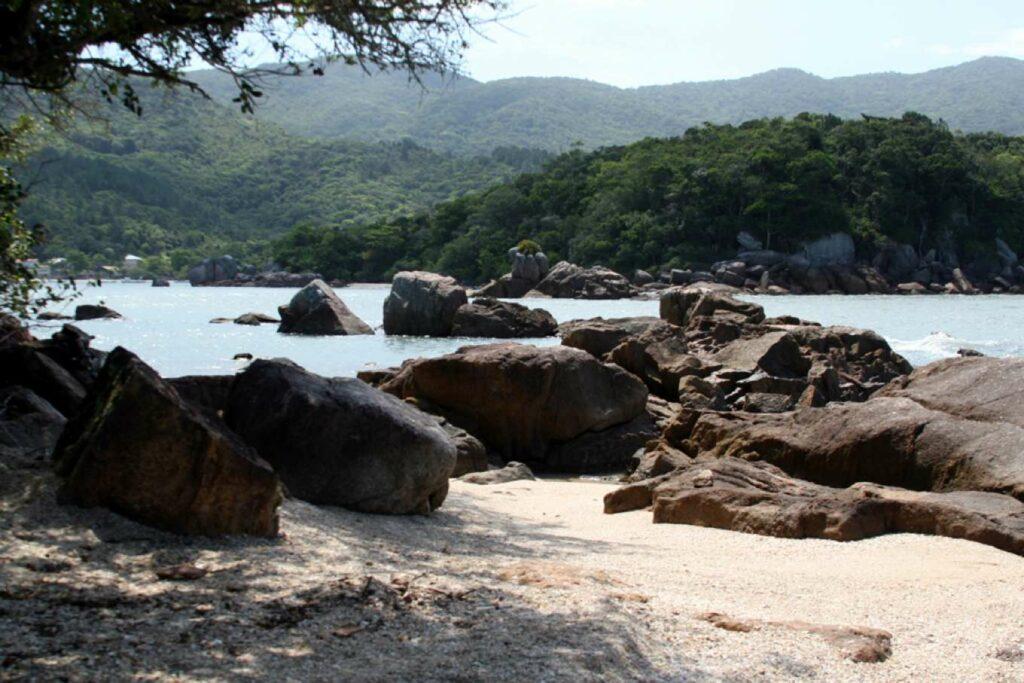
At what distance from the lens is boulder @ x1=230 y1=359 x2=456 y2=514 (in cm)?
781

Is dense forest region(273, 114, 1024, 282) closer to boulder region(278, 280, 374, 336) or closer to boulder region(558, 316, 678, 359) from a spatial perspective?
boulder region(278, 280, 374, 336)

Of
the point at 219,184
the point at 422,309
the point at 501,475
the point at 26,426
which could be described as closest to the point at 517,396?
the point at 501,475

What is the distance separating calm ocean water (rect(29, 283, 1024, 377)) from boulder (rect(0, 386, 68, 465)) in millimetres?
9224

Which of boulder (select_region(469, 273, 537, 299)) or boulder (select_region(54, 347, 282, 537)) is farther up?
boulder (select_region(54, 347, 282, 537))

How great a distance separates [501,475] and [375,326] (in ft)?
95.8

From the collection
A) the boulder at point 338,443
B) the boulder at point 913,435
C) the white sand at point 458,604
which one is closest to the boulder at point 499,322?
the boulder at point 913,435

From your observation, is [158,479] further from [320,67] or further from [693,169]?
[693,169]

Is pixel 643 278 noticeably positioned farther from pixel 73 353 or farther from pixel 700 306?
pixel 73 353

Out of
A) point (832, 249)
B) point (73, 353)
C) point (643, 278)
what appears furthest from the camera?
point (832, 249)

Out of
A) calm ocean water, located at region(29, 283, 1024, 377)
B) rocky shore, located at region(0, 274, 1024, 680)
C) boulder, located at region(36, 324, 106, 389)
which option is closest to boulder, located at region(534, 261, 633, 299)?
calm ocean water, located at region(29, 283, 1024, 377)

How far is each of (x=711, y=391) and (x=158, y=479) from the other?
1322 centimetres

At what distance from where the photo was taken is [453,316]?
36375mm

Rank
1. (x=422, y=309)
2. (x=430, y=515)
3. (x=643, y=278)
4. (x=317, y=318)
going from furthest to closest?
(x=643, y=278), (x=422, y=309), (x=317, y=318), (x=430, y=515)

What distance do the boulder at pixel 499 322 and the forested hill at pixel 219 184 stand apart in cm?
5909
